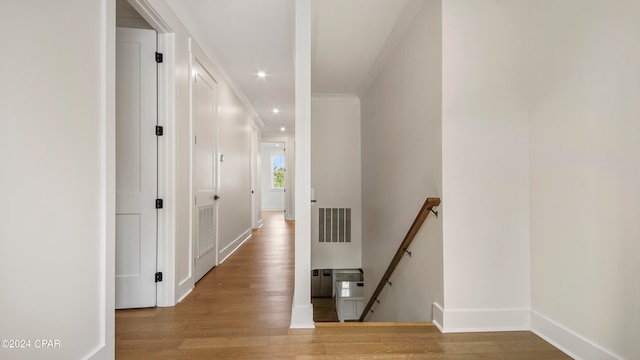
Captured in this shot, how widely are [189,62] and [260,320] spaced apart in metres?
2.36

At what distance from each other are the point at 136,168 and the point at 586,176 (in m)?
3.04

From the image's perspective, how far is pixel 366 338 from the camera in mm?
1719

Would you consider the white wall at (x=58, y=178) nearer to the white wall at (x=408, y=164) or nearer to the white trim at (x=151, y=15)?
the white trim at (x=151, y=15)

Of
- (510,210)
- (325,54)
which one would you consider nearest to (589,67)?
(510,210)

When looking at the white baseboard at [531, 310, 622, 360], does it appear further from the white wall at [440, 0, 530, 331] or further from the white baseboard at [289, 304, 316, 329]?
the white baseboard at [289, 304, 316, 329]

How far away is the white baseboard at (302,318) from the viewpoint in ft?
6.13

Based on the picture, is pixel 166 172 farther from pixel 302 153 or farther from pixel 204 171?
pixel 302 153

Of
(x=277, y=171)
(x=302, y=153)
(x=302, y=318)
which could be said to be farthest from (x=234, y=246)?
(x=277, y=171)

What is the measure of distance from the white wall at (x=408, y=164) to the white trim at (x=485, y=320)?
0.15 m

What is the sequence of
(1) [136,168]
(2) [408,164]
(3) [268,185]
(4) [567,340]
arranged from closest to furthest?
(4) [567,340], (1) [136,168], (2) [408,164], (3) [268,185]

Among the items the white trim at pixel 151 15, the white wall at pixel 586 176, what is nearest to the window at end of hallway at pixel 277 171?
the white trim at pixel 151 15

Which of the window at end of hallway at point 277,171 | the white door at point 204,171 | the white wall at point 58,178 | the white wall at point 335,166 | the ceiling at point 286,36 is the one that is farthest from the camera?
the window at end of hallway at point 277,171

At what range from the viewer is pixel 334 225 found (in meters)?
4.52

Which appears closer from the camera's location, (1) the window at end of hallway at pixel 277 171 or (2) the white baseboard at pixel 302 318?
(2) the white baseboard at pixel 302 318
